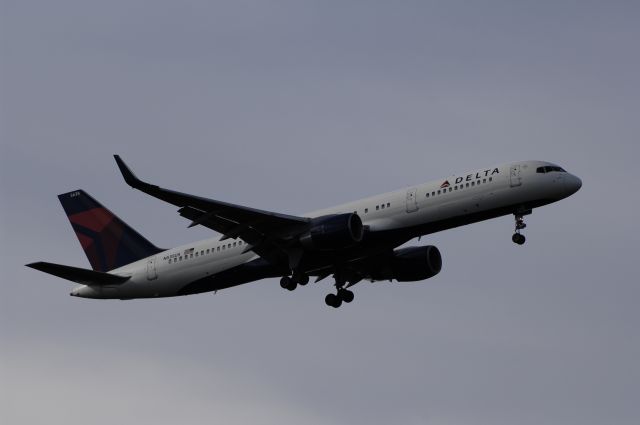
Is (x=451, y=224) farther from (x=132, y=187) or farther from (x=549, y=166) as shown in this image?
(x=132, y=187)

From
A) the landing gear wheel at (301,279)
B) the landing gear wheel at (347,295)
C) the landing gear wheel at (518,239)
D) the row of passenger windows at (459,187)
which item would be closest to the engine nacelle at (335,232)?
the landing gear wheel at (301,279)

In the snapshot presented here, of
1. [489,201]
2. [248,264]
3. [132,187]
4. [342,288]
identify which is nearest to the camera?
[132,187]

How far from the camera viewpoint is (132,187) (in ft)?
143

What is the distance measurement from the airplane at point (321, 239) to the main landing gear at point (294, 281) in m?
0.04

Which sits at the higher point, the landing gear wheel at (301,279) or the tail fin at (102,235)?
the tail fin at (102,235)

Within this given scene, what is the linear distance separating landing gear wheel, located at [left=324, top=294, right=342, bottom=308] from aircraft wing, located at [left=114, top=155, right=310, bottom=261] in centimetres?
562

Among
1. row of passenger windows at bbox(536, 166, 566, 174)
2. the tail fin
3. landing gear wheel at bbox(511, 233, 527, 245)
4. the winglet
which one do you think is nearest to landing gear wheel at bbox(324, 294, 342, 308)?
the tail fin

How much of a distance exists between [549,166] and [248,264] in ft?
45.9

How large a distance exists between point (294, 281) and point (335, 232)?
14.4 ft

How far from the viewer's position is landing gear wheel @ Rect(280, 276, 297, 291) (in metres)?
50.7

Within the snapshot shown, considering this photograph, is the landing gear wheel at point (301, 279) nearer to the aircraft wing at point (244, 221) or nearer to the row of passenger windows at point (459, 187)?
the aircraft wing at point (244, 221)

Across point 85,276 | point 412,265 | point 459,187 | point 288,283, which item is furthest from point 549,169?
point 85,276

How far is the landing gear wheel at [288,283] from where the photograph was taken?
166 feet

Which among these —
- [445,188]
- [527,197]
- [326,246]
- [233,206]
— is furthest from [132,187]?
[527,197]
